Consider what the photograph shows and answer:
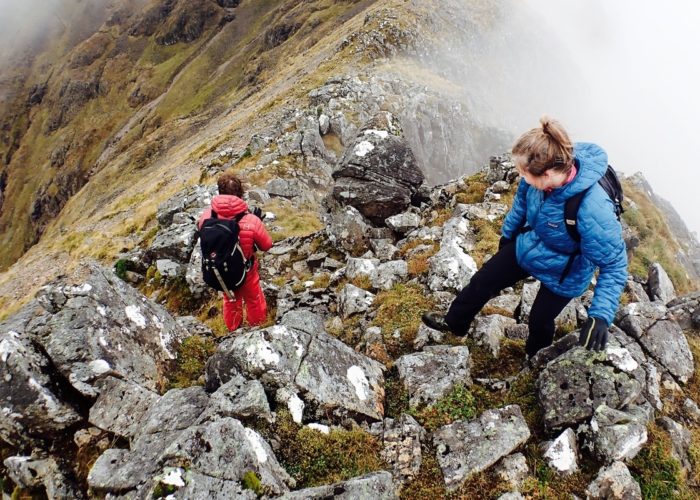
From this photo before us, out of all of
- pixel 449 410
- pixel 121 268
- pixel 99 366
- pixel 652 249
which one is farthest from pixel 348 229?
pixel 652 249

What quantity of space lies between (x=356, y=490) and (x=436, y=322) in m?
3.93

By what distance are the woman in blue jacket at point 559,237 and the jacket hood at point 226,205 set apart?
4876 millimetres

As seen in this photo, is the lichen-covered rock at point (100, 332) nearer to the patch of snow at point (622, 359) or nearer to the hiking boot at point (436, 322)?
the hiking boot at point (436, 322)

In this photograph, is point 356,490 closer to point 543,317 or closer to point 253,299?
point 543,317

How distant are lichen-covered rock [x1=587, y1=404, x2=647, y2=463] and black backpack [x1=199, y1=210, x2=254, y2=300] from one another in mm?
6817

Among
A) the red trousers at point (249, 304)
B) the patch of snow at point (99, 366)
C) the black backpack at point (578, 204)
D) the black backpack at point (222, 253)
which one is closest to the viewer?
the black backpack at point (578, 204)

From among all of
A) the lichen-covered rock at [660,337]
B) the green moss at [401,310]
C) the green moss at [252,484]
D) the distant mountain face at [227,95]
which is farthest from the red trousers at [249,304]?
the distant mountain face at [227,95]

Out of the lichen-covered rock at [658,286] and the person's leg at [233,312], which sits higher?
the person's leg at [233,312]

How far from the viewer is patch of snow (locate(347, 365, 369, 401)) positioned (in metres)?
6.70

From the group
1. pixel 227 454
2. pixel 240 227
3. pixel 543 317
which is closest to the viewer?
pixel 227 454

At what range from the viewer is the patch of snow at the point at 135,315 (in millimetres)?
7923

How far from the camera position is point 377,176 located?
15.2m

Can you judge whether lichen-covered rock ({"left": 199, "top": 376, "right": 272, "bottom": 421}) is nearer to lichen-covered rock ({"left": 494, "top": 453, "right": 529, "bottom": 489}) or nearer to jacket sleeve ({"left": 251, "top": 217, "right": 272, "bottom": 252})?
lichen-covered rock ({"left": 494, "top": 453, "right": 529, "bottom": 489})

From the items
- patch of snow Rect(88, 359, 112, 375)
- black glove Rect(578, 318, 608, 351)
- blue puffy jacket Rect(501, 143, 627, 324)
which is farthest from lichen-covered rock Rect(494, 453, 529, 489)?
patch of snow Rect(88, 359, 112, 375)
